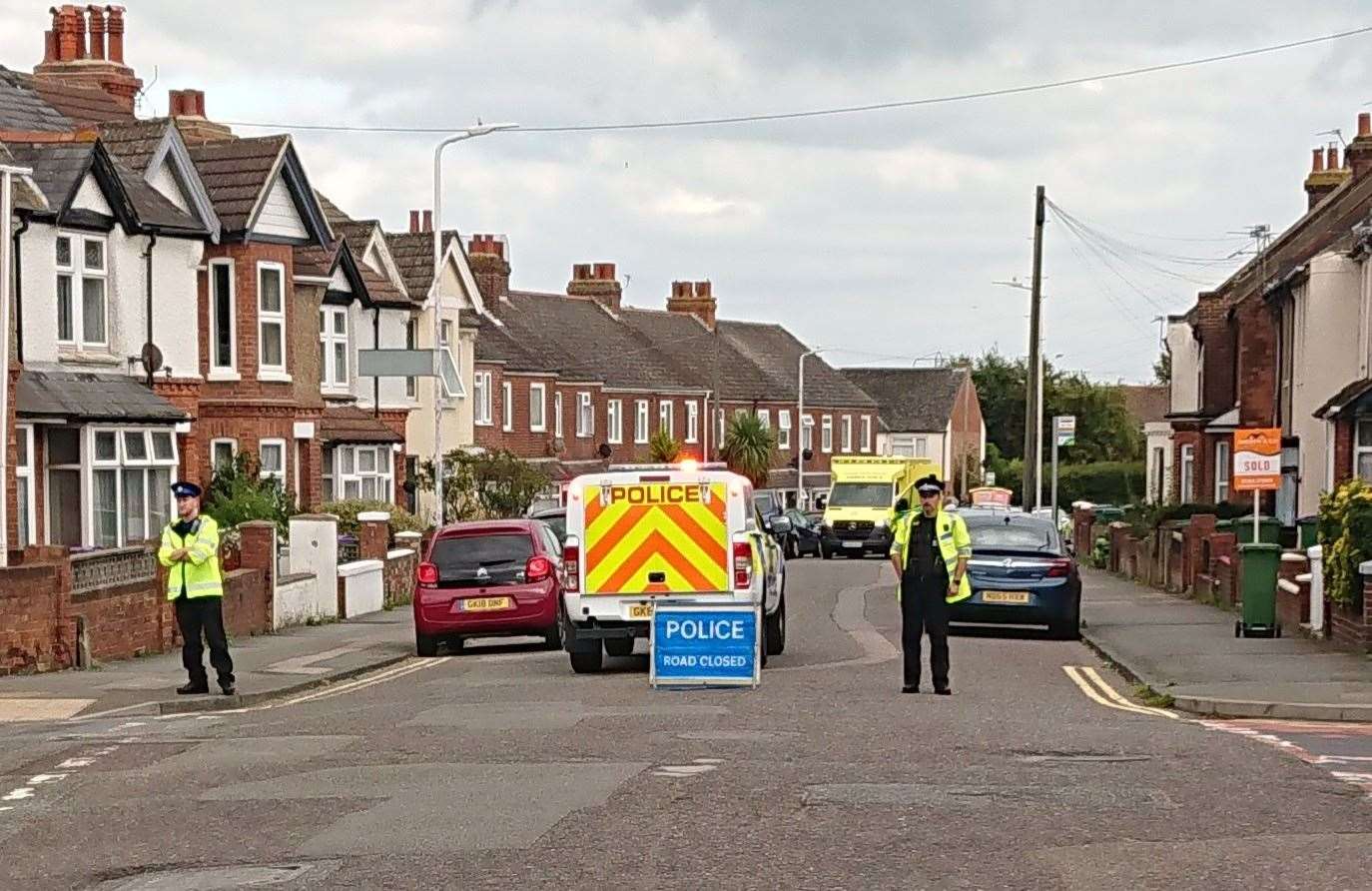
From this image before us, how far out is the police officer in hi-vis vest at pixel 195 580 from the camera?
1734cm

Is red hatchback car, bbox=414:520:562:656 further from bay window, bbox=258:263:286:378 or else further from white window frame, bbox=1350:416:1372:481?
white window frame, bbox=1350:416:1372:481

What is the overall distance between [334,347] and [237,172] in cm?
882

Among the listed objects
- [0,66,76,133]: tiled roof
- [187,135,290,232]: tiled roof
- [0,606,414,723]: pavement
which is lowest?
[0,606,414,723]: pavement

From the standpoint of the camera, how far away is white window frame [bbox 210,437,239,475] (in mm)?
35875

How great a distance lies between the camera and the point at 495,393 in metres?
62.6

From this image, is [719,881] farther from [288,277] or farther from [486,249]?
[486,249]

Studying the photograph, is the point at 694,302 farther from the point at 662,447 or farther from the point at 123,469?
the point at 123,469

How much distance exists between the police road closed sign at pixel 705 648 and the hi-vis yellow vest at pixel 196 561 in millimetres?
3835

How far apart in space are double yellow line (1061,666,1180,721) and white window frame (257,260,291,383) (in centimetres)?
1926

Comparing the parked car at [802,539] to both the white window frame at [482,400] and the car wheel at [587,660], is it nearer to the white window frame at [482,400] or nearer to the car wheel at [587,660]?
the white window frame at [482,400]

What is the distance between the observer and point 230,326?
3553 cm

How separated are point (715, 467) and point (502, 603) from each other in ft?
14.7

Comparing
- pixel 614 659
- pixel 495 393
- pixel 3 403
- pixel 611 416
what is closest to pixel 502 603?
pixel 614 659

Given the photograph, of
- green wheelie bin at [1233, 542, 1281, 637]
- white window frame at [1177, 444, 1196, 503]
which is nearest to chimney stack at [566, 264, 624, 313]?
white window frame at [1177, 444, 1196, 503]
